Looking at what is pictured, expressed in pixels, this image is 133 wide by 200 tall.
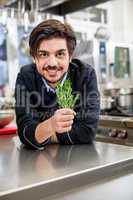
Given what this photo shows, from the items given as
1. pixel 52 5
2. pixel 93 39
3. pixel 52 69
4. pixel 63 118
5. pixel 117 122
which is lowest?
pixel 117 122

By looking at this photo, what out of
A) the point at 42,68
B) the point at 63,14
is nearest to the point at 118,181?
the point at 42,68

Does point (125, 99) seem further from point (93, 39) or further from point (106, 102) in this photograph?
point (93, 39)

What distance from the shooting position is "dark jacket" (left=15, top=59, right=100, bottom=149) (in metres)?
0.79

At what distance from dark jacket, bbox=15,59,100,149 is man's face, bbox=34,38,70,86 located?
0.08 metres

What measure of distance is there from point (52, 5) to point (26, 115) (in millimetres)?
1246

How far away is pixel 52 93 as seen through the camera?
0.82m

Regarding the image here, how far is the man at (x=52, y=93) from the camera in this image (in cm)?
74

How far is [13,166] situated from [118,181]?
200 millimetres

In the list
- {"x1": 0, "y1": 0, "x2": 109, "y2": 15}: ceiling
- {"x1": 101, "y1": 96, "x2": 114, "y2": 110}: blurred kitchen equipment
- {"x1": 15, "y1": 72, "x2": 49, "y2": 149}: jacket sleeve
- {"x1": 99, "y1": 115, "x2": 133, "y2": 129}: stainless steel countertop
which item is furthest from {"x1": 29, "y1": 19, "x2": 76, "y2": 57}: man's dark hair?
{"x1": 0, "y1": 0, "x2": 109, "y2": 15}: ceiling

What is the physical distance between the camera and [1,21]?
170 centimetres

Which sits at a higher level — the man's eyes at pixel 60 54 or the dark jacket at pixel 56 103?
the man's eyes at pixel 60 54

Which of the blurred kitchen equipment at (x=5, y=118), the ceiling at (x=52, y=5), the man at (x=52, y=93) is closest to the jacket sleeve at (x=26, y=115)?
the man at (x=52, y=93)

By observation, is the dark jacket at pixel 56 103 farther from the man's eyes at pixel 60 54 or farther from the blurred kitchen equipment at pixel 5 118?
the blurred kitchen equipment at pixel 5 118

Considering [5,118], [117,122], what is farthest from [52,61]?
[117,122]
